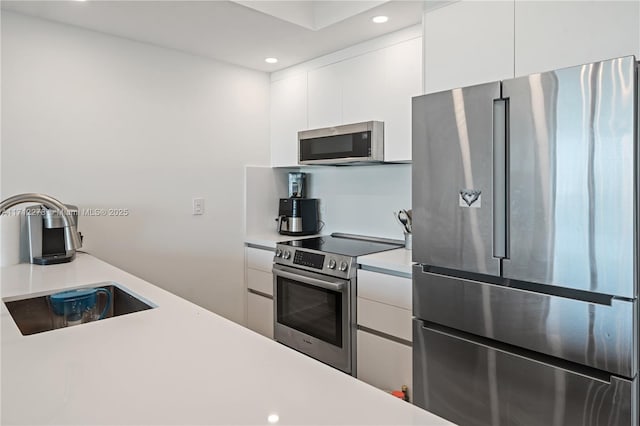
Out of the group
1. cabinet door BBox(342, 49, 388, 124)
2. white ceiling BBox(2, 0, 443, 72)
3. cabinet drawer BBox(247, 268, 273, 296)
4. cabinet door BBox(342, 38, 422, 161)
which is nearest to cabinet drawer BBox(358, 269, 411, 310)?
cabinet door BBox(342, 38, 422, 161)

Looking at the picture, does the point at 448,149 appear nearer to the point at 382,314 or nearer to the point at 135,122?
the point at 382,314

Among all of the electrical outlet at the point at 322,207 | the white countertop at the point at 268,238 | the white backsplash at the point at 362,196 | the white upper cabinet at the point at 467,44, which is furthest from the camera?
the electrical outlet at the point at 322,207

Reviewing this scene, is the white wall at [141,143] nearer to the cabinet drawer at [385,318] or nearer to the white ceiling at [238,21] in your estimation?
the white ceiling at [238,21]

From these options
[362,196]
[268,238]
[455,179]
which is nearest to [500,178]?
[455,179]

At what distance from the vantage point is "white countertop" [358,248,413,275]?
2.14 metres

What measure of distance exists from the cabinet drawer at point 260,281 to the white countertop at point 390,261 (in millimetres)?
938

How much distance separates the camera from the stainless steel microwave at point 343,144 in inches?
102

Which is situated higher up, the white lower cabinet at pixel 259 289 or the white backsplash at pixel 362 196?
the white backsplash at pixel 362 196

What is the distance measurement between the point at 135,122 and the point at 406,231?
→ 186cm

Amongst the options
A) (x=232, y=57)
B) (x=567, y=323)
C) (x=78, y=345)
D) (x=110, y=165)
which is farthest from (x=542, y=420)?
(x=232, y=57)

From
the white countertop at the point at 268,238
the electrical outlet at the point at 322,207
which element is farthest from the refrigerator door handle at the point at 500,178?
the electrical outlet at the point at 322,207

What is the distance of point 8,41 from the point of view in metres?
2.18

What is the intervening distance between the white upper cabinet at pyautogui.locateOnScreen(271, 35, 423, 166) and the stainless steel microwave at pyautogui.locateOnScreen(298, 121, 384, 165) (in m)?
0.07

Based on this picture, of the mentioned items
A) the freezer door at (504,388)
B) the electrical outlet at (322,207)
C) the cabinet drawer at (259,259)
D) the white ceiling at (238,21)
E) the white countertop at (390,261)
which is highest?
the white ceiling at (238,21)
